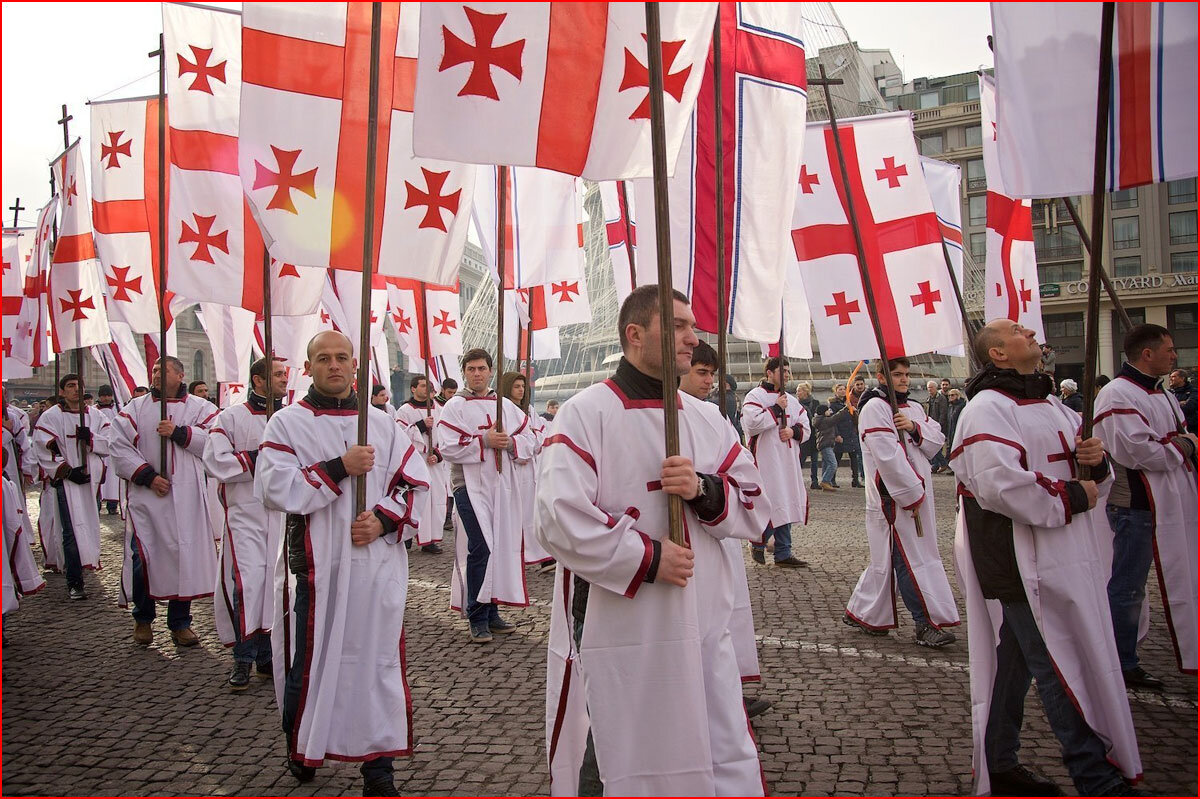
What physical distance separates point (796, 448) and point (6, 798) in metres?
8.18

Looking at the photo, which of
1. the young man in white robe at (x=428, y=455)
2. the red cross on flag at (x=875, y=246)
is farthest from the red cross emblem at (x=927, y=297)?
the young man in white robe at (x=428, y=455)

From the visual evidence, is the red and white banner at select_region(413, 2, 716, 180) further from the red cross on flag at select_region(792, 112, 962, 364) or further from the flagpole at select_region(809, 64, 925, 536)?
the red cross on flag at select_region(792, 112, 962, 364)

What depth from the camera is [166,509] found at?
23.9ft

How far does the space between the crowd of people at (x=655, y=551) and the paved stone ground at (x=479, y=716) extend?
0.79 ft

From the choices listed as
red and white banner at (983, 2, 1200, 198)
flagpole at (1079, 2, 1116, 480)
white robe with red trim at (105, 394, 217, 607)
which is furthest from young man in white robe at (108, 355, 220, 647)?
flagpole at (1079, 2, 1116, 480)

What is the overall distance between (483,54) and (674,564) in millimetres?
2619

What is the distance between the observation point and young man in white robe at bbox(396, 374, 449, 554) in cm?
1133

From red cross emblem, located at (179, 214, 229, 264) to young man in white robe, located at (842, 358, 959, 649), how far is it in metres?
4.80

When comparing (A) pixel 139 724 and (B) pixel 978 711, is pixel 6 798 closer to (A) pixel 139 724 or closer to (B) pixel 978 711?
(A) pixel 139 724

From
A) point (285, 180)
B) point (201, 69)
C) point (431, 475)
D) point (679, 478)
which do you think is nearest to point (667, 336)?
point (679, 478)

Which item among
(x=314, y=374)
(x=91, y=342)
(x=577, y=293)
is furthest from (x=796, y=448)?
(x=91, y=342)

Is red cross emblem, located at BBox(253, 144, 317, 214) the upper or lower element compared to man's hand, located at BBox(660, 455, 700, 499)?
upper

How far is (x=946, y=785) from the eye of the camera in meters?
4.09

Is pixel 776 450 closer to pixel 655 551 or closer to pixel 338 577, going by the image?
pixel 338 577
